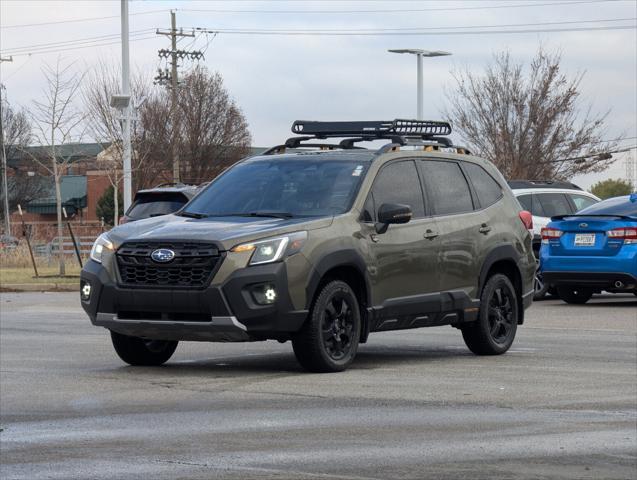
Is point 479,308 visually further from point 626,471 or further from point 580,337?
point 626,471

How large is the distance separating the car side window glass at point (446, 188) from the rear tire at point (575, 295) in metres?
8.13

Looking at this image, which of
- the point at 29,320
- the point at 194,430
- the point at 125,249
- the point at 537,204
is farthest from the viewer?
the point at 537,204

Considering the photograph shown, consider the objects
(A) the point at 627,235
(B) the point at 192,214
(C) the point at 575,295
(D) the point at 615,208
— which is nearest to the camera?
(B) the point at 192,214

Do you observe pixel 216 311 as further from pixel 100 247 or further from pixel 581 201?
pixel 581 201

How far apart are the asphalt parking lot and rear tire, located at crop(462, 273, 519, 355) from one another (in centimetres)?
18

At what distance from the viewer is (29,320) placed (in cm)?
1862

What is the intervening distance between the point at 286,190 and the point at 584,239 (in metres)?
8.95

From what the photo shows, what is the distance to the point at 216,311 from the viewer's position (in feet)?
35.6

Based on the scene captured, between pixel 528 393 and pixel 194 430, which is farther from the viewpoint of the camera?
pixel 528 393

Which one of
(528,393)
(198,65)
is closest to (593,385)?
(528,393)

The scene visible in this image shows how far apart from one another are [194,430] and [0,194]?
81286 mm

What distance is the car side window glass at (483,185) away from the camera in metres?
13.5

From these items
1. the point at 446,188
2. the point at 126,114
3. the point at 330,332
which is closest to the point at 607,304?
the point at 446,188

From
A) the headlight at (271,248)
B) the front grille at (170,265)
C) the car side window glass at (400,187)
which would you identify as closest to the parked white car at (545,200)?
the car side window glass at (400,187)
